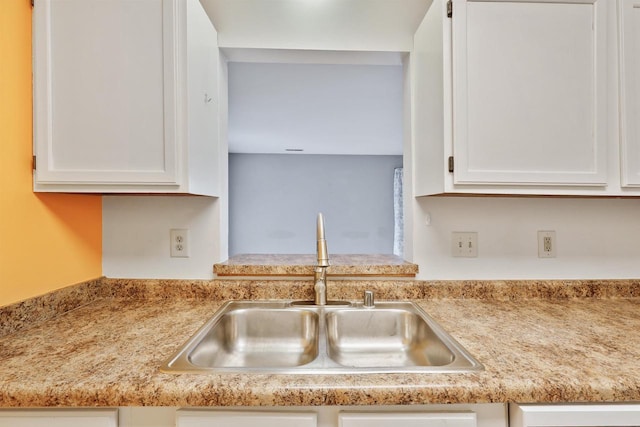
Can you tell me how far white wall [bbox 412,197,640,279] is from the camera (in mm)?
1455

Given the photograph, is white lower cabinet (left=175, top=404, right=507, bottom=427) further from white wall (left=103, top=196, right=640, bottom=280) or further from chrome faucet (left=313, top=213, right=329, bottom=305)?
white wall (left=103, top=196, right=640, bottom=280)

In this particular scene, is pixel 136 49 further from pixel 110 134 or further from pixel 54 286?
pixel 54 286

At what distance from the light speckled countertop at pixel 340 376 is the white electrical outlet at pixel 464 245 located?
5.6 inches

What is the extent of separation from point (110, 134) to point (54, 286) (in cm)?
59

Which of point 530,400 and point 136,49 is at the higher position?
point 136,49

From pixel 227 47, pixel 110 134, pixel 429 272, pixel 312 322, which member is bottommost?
pixel 312 322

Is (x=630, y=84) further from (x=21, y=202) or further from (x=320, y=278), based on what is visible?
(x=21, y=202)

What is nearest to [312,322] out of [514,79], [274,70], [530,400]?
[530,400]

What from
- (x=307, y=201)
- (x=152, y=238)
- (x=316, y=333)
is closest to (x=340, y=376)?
(x=316, y=333)

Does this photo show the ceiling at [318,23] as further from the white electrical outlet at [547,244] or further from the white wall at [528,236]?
the white electrical outlet at [547,244]

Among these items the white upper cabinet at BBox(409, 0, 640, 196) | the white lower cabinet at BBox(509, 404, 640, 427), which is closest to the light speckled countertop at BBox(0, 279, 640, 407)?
the white lower cabinet at BBox(509, 404, 640, 427)

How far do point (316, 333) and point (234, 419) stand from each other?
537 millimetres

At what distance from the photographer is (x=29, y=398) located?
71cm

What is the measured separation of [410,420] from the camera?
2.41 feet
